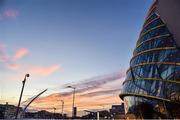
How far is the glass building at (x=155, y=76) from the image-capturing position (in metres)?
33.9

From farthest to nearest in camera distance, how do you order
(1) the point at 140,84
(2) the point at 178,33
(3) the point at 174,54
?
(1) the point at 140,84 → (3) the point at 174,54 → (2) the point at 178,33

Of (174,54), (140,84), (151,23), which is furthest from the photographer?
(151,23)

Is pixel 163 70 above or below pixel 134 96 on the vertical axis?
above

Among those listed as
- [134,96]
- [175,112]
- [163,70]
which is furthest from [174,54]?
[134,96]

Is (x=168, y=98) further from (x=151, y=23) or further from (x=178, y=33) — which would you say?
(x=151, y=23)

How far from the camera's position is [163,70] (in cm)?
3666

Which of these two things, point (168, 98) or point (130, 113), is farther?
point (130, 113)

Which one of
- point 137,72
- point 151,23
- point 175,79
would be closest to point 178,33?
point 175,79

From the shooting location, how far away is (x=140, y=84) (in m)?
42.0

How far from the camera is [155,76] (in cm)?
3838

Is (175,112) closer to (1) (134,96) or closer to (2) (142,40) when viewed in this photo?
(1) (134,96)

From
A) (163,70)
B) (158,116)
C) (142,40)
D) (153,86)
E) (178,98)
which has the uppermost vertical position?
(142,40)

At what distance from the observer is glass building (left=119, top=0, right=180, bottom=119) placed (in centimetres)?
3394

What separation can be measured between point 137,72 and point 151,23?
11434mm
